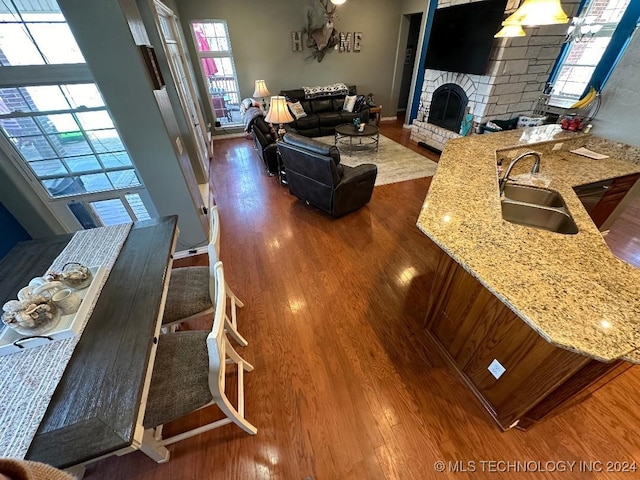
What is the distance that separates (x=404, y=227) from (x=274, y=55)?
5.18 m

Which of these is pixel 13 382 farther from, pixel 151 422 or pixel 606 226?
pixel 606 226

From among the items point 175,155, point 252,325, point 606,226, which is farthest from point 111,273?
point 606,226

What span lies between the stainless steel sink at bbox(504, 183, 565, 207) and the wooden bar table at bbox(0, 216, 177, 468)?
2.34 meters

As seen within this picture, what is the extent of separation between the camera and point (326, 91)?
586 cm

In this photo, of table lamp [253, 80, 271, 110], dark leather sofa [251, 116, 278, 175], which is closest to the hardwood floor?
dark leather sofa [251, 116, 278, 175]

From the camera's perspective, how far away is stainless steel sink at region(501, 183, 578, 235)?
1.59m

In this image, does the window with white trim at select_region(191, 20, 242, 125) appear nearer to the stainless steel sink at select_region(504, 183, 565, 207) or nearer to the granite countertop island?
the granite countertop island

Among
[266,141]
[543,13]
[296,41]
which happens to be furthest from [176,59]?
[543,13]

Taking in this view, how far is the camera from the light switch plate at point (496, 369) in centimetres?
128

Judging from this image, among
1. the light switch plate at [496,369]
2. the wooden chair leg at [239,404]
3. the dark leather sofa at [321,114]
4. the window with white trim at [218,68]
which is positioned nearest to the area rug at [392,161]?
the dark leather sofa at [321,114]

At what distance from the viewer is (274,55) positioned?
562 centimetres

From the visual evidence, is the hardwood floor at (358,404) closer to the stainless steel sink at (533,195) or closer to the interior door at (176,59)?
the stainless steel sink at (533,195)

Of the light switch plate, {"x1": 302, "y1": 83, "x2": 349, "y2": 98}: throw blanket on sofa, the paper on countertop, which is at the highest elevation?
{"x1": 302, "y1": 83, "x2": 349, "y2": 98}: throw blanket on sofa

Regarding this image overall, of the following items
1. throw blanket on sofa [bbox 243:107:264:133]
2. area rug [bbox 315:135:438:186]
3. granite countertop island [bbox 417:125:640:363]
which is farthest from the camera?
throw blanket on sofa [bbox 243:107:264:133]
